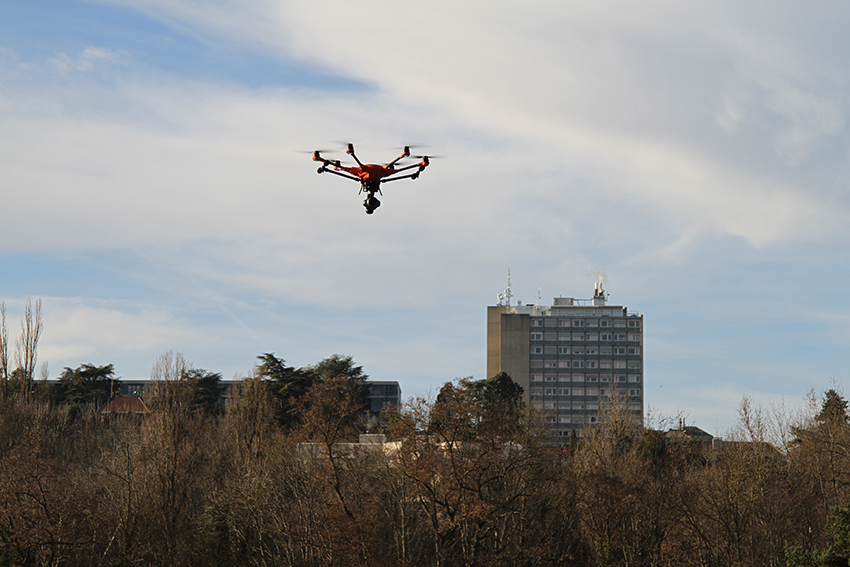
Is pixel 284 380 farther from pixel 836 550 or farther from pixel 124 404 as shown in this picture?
pixel 836 550

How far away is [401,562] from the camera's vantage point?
39.2 metres

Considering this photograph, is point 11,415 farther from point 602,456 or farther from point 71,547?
point 602,456

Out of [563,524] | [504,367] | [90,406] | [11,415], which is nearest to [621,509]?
[563,524]

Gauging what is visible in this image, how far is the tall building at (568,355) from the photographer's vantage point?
156m

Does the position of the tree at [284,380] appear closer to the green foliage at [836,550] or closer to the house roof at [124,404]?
the house roof at [124,404]

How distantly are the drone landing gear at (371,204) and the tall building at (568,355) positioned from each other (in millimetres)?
131157

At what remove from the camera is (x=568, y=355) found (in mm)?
158250

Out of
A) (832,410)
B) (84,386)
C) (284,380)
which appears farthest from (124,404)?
(832,410)

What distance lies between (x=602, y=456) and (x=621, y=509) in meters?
A: 10.6

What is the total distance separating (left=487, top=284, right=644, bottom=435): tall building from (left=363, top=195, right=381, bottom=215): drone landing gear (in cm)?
13116

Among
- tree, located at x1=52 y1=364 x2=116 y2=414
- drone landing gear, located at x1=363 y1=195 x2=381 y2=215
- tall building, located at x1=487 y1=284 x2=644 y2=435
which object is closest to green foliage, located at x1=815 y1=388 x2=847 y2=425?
drone landing gear, located at x1=363 y1=195 x2=381 y2=215

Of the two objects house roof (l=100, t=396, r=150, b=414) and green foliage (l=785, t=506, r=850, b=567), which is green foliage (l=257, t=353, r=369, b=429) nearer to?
house roof (l=100, t=396, r=150, b=414)

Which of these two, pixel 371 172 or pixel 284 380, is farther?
pixel 284 380

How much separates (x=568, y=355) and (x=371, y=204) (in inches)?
5351
